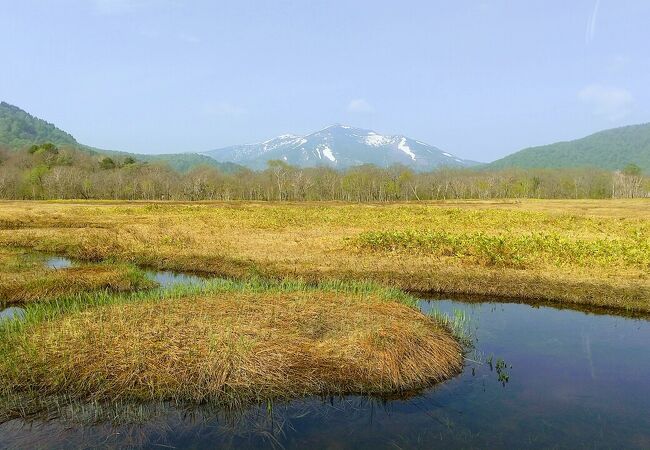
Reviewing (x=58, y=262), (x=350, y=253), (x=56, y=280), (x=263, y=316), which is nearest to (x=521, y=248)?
(x=350, y=253)

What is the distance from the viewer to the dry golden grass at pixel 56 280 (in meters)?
22.1

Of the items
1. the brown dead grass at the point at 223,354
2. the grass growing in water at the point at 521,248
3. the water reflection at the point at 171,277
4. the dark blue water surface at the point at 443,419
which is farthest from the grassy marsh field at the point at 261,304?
the water reflection at the point at 171,277

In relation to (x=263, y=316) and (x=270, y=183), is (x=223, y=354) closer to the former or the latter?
(x=263, y=316)

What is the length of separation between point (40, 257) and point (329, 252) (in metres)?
21.0

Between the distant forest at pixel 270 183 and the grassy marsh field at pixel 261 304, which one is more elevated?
the distant forest at pixel 270 183

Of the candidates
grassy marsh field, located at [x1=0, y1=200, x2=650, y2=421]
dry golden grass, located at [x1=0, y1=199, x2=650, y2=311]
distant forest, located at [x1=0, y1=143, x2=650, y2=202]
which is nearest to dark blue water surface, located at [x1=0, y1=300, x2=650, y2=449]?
grassy marsh field, located at [x1=0, y1=200, x2=650, y2=421]

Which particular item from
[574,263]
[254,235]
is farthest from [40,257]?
[574,263]

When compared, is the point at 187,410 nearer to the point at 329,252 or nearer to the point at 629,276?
the point at 329,252

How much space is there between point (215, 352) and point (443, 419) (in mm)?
6560

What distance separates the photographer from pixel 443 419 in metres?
11.6

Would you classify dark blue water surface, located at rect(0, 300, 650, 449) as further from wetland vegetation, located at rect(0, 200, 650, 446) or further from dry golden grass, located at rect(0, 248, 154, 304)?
dry golden grass, located at rect(0, 248, 154, 304)

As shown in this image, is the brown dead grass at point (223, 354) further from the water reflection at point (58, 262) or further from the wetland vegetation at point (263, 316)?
the water reflection at point (58, 262)

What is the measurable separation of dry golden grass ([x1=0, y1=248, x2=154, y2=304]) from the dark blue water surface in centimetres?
1341

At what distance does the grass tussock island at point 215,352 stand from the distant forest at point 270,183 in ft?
427
